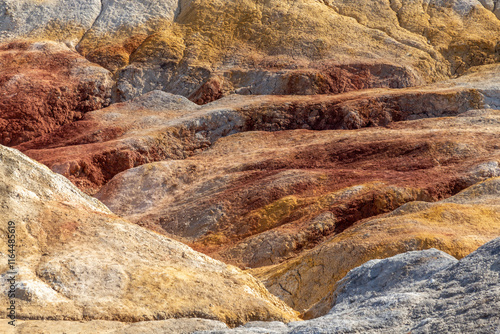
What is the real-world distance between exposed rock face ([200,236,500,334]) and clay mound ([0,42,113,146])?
35.8m

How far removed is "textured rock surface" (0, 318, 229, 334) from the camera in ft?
35.4

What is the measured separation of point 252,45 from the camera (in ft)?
163

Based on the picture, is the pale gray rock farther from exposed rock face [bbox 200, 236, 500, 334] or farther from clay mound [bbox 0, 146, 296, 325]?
exposed rock face [bbox 200, 236, 500, 334]

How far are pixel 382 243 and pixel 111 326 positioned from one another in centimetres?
976

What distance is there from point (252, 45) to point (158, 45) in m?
7.43

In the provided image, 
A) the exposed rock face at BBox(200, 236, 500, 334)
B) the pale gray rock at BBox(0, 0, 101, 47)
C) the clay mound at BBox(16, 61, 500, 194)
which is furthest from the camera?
the pale gray rock at BBox(0, 0, 101, 47)

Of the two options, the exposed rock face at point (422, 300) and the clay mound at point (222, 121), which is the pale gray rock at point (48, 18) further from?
the exposed rock face at point (422, 300)

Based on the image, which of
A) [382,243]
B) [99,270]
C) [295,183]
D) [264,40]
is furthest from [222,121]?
[99,270]

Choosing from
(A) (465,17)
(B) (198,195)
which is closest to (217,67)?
(B) (198,195)

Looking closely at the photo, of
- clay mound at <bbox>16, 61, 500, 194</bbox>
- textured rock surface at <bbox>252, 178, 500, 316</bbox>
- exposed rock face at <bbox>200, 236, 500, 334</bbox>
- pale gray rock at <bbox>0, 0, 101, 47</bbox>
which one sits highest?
exposed rock face at <bbox>200, 236, 500, 334</bbox>

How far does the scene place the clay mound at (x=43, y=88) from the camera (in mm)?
43844

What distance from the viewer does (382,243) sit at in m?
18.7

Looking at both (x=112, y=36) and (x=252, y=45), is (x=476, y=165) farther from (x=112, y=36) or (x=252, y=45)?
(x=112, y=36)

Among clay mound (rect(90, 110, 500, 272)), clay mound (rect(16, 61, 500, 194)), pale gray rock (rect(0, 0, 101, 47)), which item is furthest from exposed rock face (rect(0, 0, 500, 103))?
clay mound (rect(90, 110, 500, 272))
